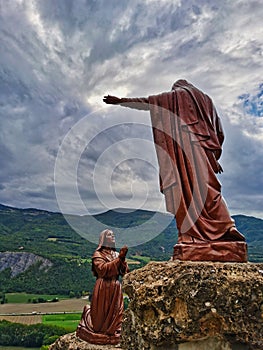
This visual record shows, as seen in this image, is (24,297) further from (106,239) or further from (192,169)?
(192,169)

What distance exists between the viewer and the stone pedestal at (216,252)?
4.66 meters

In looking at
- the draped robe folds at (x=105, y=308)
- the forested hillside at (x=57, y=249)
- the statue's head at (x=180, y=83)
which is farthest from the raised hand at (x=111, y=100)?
the forested hillside at (x=57, y=249)

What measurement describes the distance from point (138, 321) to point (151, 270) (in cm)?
58

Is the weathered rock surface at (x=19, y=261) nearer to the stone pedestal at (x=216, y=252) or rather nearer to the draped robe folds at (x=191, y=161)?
the draped robe folds at (x=191, y=161)

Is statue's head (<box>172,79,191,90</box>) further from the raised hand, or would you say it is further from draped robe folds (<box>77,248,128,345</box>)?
draped robe folds (<box>77,248,128,345</box>)

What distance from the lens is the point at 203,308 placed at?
3.96 m

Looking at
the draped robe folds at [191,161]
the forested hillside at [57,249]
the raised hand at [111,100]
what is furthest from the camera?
the forested hillside at [57,249]

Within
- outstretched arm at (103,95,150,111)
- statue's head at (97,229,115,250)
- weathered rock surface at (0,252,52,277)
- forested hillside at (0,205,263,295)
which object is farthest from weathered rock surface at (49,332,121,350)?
weathered rock surface at (0,252,52,277)

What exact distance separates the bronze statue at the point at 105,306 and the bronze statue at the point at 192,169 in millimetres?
4305

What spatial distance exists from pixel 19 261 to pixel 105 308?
285 ft

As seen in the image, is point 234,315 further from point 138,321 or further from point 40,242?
point 40,242

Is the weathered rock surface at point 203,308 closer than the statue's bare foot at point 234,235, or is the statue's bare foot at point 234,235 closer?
the weathered rock surface at point 203,308

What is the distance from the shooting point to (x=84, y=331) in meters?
9.62

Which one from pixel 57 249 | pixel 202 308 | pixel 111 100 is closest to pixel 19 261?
pixel 57 249
